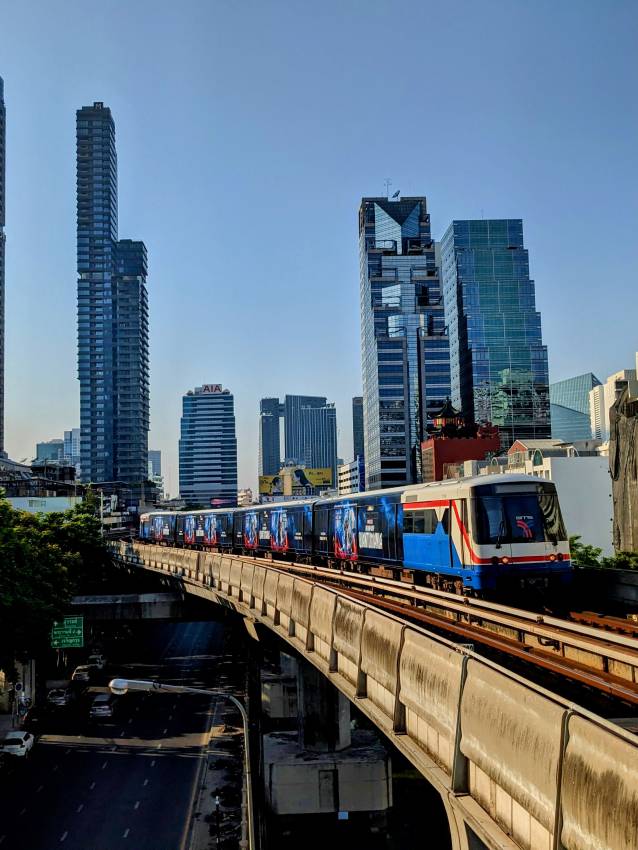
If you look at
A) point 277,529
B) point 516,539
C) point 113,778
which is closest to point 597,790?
point 516,539

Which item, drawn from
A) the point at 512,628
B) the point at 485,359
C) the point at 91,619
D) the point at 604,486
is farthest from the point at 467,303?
the point at 512,628

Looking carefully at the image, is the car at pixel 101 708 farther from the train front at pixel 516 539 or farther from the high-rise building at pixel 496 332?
the high-rise building at pixel 496 332

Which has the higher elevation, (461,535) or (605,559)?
(461,535)

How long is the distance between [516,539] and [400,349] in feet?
506

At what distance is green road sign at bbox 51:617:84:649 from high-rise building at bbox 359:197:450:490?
118m

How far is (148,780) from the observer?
1406 inches

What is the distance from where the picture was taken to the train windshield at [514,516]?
70.0 ft

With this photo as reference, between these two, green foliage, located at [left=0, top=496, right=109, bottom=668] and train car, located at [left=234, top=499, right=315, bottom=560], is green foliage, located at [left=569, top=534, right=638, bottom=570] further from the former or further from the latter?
green foliage, located at [left=0, top=496, right=109, bottom=668]

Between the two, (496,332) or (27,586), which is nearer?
(27,586)

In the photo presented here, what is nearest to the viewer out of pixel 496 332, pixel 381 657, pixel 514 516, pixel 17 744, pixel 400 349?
pixel 381 657

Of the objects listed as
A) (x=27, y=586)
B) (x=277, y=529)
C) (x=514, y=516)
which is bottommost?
(x=27, y=586)

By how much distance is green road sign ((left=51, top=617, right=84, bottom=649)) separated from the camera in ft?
150

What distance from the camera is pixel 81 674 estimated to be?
56188 millimetres

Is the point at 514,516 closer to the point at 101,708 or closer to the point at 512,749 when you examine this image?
the point at 512,749
